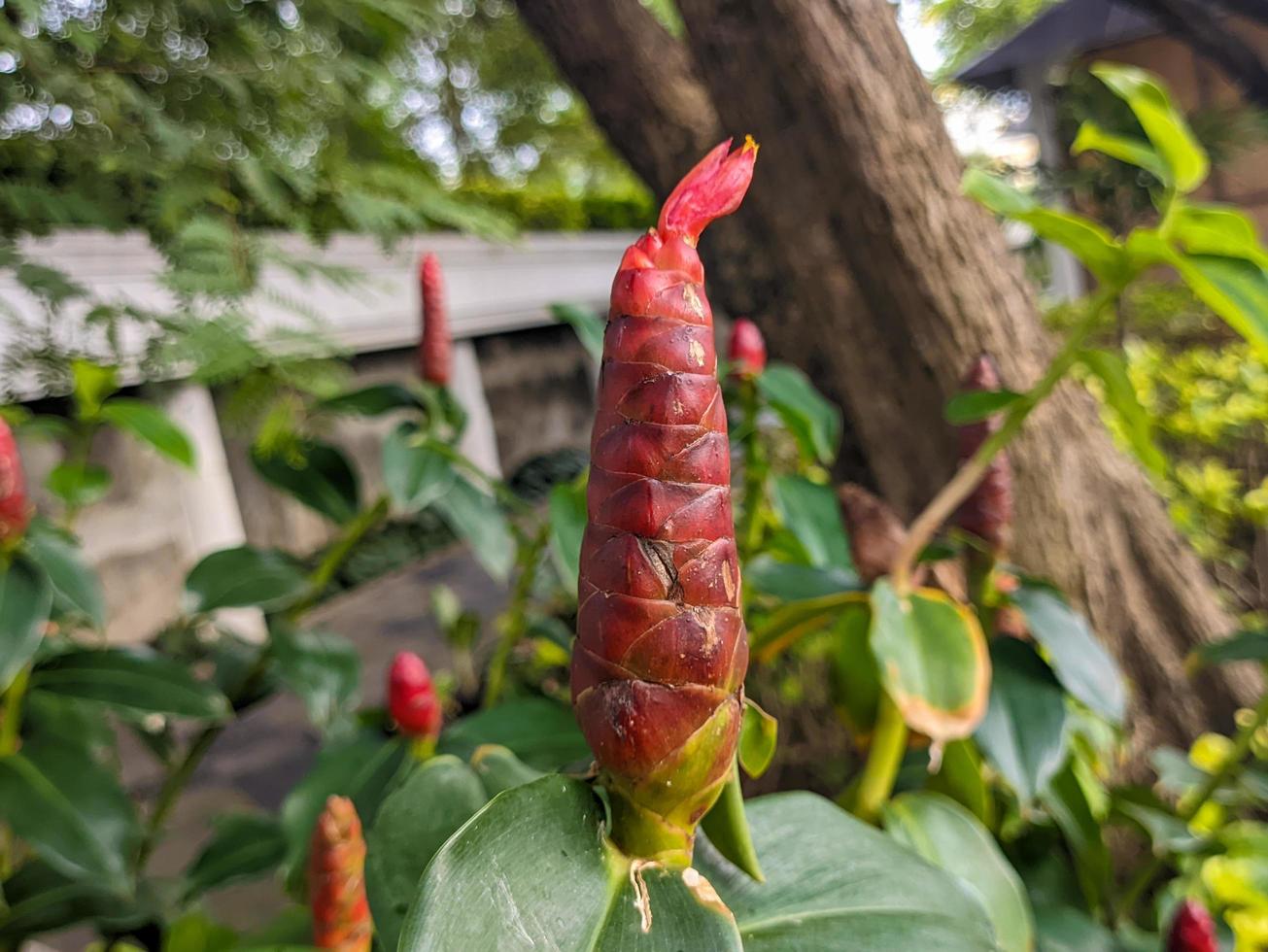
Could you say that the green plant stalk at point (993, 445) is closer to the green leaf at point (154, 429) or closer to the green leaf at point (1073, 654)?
the green leaf at point (1073, 654)

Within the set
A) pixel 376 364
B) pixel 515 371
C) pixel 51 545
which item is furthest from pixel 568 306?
pixel 515 371

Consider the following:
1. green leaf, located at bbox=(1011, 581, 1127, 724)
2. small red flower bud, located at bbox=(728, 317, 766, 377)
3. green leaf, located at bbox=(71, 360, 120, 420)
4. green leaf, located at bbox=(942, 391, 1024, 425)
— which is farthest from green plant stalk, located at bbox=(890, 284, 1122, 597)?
green leaf, located at bbox=(71, 360, 120, 420)

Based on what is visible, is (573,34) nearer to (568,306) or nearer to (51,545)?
(568,306)

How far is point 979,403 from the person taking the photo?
0.65m

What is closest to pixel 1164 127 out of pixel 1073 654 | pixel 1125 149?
pixel 1125 149

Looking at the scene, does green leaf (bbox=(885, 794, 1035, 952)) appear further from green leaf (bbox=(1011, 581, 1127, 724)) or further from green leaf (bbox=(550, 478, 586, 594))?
green leaf (bbox=(550, 478, 586, 594))

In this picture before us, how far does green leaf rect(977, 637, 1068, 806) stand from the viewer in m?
0.62

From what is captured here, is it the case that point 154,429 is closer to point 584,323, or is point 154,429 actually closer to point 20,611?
point 20,611

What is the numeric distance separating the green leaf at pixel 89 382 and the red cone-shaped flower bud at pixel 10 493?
0.14 meters

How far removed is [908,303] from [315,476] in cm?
77

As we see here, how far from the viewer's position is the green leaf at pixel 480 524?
0.79 metres

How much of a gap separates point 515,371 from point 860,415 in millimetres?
1416

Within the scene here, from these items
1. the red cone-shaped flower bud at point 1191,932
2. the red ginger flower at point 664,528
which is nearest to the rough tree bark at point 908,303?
the red cone-shaped flower bud at point 1191,932

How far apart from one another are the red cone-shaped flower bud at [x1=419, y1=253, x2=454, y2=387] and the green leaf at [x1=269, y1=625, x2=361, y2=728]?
30cm
